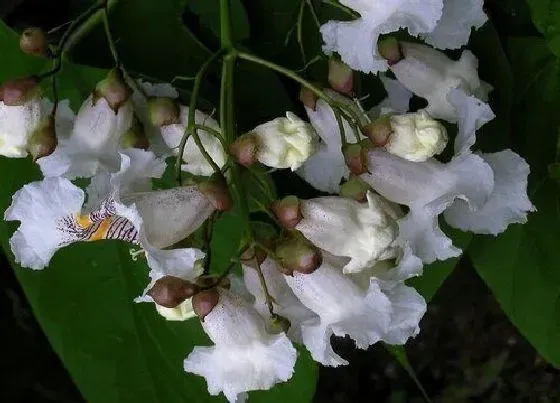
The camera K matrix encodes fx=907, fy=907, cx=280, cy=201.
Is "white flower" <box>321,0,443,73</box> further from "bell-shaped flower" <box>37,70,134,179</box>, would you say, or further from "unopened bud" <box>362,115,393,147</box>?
"bell-shaped flower" <box>37,70,134,179</box>

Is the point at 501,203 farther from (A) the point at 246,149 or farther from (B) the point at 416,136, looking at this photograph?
(A) the point at 246,149

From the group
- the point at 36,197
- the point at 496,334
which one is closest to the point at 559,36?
the point at 36,197

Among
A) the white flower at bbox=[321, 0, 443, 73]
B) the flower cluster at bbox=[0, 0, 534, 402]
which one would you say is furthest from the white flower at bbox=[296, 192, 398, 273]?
the white flower at bbox=[321, 0, 443, 73]

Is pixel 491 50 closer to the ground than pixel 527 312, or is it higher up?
higher up

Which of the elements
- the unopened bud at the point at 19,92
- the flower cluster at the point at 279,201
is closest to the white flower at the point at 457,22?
the flower cluster at the point at 279,201

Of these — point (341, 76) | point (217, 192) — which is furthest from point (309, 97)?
point (217, 192)

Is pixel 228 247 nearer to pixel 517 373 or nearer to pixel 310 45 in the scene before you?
pixel 310 45
